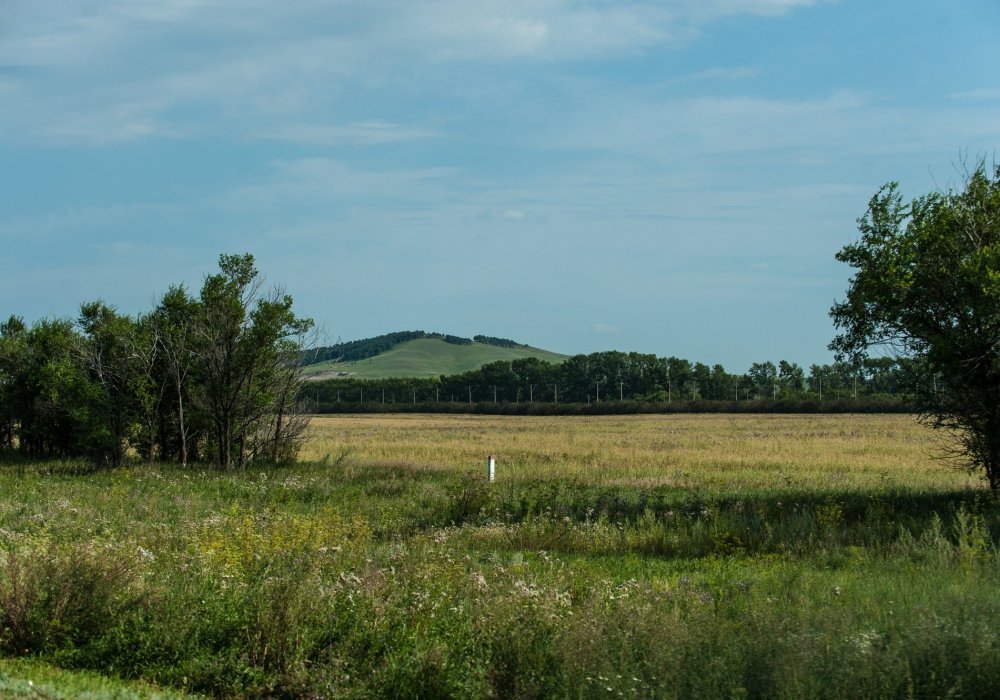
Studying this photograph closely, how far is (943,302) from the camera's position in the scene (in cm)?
1692

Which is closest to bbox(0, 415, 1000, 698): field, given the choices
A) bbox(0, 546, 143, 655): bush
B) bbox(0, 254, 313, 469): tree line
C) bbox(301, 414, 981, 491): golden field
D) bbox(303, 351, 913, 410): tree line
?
bbox(0, 546, 143, 655): bush

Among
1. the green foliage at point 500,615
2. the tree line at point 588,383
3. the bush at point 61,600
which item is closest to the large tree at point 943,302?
the green foliage at point 500,615

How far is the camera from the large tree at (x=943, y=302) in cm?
1634

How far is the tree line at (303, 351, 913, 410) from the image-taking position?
134 metres

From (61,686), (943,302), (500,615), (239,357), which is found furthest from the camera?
(239,357)

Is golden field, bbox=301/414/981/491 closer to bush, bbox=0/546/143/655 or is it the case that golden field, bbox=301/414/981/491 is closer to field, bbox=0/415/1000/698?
field, bbox=0/415/1000/698

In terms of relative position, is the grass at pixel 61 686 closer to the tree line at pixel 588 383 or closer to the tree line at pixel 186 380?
the tree line at pixel 186 380

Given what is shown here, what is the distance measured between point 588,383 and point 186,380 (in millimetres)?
115520

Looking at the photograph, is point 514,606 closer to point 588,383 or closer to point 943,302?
point 943,302

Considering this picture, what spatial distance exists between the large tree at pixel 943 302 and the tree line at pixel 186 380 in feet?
60.3

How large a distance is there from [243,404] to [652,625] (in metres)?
24.9

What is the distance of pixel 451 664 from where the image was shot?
6840 mm

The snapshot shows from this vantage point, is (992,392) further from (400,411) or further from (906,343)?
(400,411)

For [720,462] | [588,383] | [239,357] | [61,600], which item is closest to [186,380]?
[239,357]
